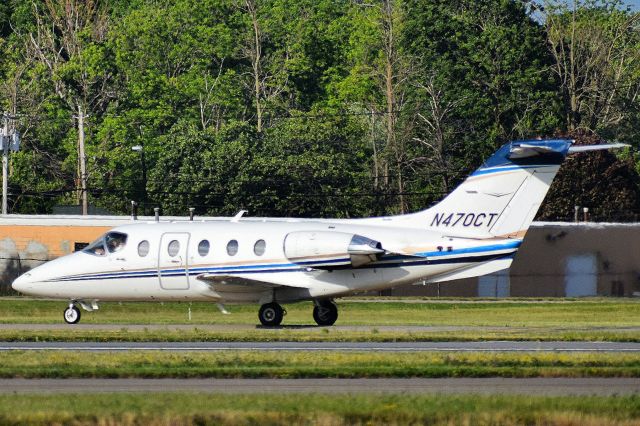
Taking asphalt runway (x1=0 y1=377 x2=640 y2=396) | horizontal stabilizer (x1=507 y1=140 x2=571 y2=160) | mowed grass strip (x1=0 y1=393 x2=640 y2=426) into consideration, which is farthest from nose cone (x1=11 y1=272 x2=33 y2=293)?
mowed grass strip (x1=0 y1=393 x2=640 y2=426)

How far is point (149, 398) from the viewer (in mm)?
19469

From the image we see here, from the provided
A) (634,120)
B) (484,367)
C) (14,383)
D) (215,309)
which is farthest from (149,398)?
(634,120)

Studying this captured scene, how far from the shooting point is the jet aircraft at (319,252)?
35.2m

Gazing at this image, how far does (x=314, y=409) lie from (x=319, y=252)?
17455 millimetres

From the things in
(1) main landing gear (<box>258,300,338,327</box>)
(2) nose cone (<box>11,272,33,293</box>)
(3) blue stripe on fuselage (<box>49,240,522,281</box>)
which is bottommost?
(1) main landing gear (<box>258,300,338,327</box>)

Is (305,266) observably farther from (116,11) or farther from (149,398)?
(116,11)

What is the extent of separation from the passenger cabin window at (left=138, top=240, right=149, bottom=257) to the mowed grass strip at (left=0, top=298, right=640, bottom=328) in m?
2.57

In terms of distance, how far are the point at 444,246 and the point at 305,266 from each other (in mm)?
3475

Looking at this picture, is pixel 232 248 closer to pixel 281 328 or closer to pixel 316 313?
pixel 281 328

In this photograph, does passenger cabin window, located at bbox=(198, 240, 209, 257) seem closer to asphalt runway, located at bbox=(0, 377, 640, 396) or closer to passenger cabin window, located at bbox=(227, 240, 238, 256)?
passenger cabin window, located at bbox=(227, 240, 238, 256)

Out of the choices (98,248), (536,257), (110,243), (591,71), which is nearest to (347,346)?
(110,243)

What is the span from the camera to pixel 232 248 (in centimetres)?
3675

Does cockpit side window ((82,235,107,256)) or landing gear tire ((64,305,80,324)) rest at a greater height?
cockpit side window ((82,235,107,256))

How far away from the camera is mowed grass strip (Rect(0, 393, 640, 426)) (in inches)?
698
